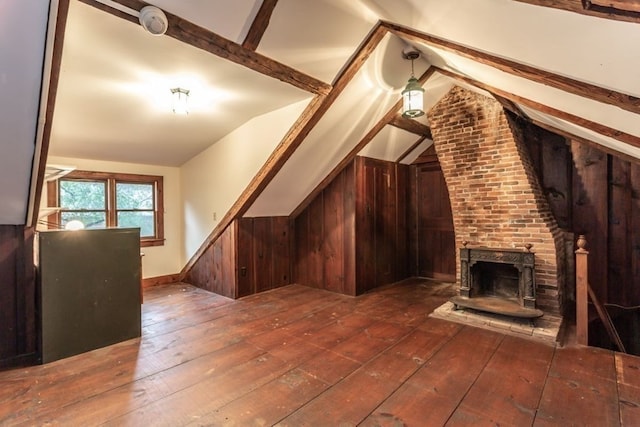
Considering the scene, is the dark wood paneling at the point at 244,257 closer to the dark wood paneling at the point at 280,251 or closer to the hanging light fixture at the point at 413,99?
the dark wood paneling at the point at 280,251

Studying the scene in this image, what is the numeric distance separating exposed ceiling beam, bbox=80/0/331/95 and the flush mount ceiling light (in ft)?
0.15

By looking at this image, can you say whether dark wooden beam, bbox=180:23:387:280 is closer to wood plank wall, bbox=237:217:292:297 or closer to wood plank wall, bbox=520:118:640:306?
wood plank wall, bbox=237:217:292:297

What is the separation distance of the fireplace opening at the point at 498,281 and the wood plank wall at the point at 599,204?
1229 millimetres

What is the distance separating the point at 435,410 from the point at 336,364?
2.72 ft

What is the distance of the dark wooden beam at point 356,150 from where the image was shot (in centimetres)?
385

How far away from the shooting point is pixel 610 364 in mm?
2438

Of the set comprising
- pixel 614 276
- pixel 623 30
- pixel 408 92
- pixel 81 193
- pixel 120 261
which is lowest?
pixel 614 276

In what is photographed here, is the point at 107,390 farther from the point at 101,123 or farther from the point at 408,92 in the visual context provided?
the point at 408,92

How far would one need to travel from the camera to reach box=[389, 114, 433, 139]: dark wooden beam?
4.18 metres

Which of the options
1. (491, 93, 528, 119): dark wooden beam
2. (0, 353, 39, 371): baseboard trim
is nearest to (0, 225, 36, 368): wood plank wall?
(0, 353, 39, 371): baseboard trim

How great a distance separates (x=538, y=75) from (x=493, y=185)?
1.93 metres

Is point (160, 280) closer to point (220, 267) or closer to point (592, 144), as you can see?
point (220, 267)

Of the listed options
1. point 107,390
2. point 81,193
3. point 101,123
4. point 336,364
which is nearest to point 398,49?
point 336,364

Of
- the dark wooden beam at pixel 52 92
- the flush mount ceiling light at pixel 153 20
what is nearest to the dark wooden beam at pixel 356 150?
the flush mount ceiling light at pixel 153 20
